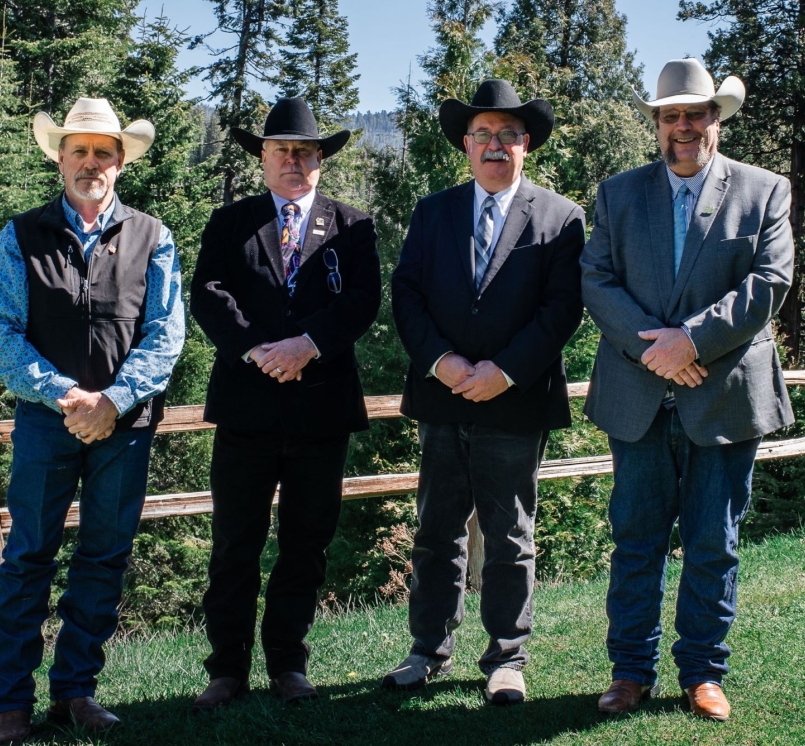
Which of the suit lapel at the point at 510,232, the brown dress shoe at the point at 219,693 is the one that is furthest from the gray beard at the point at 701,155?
the brown dress shoe at the point at 219,693

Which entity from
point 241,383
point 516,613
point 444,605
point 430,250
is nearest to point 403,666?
point 444,605

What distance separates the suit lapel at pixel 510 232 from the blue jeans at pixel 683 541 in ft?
2.70

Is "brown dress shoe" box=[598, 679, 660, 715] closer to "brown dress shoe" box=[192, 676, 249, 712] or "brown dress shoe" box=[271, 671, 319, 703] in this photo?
"brown dress shoe" box=[271, 671, 319, 703]

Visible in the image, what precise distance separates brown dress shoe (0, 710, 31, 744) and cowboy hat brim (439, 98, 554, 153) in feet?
8.99

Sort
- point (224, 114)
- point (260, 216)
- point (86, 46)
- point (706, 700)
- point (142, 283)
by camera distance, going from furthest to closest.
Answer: point (224, 114) < point (86, 46) < point (260, 216) < point (142, 283) < point (706, 700)

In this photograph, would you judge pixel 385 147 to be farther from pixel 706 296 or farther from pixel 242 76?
pixel 706 296

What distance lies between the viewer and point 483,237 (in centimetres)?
363

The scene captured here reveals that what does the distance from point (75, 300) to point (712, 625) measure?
102 inches

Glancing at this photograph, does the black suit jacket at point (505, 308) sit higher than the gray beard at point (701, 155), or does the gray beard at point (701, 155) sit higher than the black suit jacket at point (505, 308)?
the gray beard at point (701, 155)

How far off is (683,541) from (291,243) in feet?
6.26

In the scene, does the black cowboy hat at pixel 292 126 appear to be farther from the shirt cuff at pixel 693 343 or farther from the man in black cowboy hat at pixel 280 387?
the shirt cuff at pixel 693 343

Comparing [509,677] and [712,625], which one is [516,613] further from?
[712,625]

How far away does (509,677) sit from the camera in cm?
343

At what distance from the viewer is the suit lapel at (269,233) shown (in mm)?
3547
